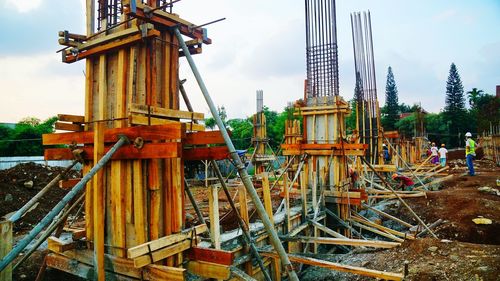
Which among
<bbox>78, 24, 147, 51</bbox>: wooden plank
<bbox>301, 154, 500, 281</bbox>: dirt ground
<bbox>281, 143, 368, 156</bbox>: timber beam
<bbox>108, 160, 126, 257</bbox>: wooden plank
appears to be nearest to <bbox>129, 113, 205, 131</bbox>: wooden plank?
<bbox>108, 160, 126, 257</bbox>: wooden plank

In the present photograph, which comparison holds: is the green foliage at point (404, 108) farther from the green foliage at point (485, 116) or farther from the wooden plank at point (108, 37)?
the wooden plank at point (108, 37)

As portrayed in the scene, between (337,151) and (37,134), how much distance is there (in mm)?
25546

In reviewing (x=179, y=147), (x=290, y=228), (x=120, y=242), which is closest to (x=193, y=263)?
(x=120, y=242)

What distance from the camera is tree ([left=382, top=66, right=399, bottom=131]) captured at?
5666cm

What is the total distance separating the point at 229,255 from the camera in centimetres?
375

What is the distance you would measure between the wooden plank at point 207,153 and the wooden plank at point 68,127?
Answer: 64.5 inches

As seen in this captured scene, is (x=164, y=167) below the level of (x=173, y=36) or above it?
below

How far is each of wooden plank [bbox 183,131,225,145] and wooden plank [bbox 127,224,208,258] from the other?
3.81ft

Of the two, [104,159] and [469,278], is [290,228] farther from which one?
[104,159]

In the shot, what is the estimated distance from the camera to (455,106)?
177 ft

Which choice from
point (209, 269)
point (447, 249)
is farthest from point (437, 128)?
point (209, 269)

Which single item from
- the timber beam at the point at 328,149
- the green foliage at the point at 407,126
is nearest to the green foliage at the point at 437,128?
the green foliage at the point at 407,126

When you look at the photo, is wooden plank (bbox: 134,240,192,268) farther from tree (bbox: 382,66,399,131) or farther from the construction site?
tree (bbox: 382,66,399,131)

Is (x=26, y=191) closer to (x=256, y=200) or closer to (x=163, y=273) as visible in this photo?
(x=163, y=273)
